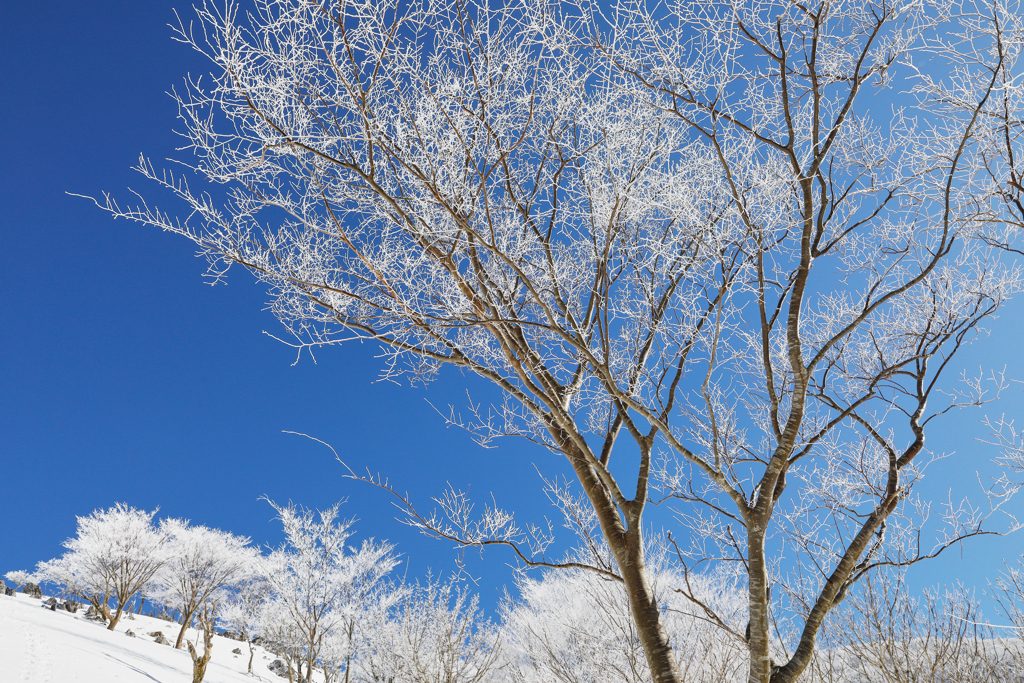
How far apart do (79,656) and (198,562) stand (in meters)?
13.9

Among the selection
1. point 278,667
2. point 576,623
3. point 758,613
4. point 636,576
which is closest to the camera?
point 758,613

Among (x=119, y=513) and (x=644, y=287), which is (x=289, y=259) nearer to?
(x=644, y=287)

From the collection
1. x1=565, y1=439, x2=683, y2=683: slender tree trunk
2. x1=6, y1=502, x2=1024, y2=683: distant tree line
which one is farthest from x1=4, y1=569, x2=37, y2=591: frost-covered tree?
x1=565, y1=439, x2=683, y2=683: slender tree trunk

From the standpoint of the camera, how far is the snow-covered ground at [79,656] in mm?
11906

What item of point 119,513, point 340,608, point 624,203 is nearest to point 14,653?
point 340,608

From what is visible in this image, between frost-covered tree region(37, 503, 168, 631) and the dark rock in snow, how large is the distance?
882 centimetres

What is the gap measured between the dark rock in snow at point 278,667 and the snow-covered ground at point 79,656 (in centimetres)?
496

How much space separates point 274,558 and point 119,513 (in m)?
11.8

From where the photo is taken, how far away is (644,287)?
424cm

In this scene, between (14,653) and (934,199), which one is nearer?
(934,199)

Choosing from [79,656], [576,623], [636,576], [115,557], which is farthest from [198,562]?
[636,576]

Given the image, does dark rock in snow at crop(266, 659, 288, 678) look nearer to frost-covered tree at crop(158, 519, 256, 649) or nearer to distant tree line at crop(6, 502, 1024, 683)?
distant tree line at crop(6, 502, 1024, 683)

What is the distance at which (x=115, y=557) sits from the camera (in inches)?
1027

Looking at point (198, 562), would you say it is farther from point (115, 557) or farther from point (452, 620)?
point (452, 620)
